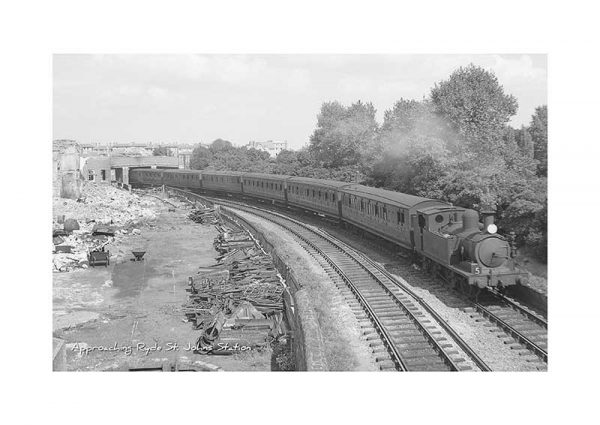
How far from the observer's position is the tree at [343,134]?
49875mm

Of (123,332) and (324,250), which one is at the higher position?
(324,250)

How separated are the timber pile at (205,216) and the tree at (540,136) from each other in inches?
789

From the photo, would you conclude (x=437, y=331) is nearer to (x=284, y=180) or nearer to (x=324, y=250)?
(x=324, y=250)

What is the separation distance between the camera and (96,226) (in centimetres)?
3141

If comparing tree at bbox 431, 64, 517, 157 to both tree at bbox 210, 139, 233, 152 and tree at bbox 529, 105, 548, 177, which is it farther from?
tree at bbox 210, 139, 233, 152

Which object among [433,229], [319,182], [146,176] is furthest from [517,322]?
[146,176]

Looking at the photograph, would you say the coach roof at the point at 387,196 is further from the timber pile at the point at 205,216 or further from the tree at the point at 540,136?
the timber pile at the point at 205,216

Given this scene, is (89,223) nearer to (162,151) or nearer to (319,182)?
(319,182)

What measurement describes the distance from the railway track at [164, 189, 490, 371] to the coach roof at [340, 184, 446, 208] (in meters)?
2.53

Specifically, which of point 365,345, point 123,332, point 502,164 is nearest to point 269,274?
point 123,332

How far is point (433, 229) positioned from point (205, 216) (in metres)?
23.0

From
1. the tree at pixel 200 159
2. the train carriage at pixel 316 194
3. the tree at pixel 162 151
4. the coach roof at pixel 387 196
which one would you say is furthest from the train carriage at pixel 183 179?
the tree at pixel 162 151

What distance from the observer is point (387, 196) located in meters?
23.8

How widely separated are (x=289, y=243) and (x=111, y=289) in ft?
29.0
